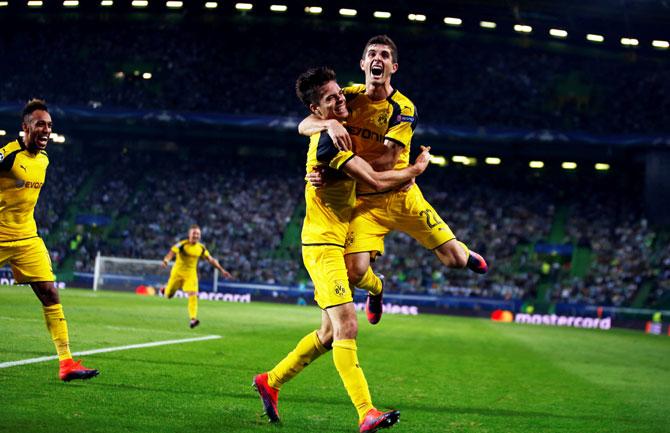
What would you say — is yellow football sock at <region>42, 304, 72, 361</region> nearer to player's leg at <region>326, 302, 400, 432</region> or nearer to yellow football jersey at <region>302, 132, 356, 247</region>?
yellow football jersey at <region>302, 132, 356, 247</region>

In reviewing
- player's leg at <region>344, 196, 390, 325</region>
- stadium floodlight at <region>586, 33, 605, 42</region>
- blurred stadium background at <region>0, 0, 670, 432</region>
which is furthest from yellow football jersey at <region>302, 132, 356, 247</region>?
stadium floodlight at <region>586, 33, 605, 42</region>

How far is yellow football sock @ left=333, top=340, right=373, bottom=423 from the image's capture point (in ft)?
20.7

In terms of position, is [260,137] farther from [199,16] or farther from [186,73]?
[199,16]

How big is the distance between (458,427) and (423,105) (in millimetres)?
39460

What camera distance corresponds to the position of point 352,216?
769cm

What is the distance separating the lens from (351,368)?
21.1ft

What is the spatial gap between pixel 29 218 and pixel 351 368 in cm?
466

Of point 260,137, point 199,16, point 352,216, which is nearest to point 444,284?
point 260,137

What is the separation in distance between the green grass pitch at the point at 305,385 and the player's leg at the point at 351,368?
72cm

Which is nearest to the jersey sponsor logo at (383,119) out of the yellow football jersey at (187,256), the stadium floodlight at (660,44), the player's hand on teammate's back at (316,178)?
the player's hand on teammate's back at (316,178)

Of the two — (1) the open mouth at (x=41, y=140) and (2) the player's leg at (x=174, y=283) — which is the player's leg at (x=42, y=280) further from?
(2) the player's leg at (x=174, y=283)

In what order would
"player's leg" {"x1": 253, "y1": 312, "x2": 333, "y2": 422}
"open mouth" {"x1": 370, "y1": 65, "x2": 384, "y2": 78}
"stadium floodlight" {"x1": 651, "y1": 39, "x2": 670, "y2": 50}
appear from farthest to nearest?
"stadium floodlight" {"x1": 651, "y1": 39, "x2": 670, "y2": 50}
"open mouth" {"x1": 370, "y1": 65, "x2": 384, "y2": 78}
"player's leg" {"x1": 253, "y1": 312, "x2": 333, "y2": 422}

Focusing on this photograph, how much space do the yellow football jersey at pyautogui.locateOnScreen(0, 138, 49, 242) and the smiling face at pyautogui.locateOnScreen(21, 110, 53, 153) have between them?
0.11 metres

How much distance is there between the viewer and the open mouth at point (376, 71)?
7.42m
